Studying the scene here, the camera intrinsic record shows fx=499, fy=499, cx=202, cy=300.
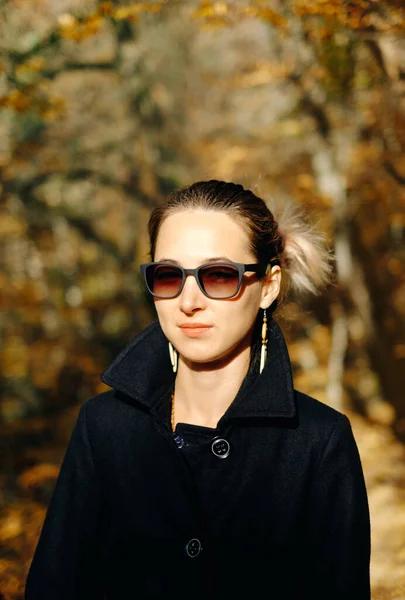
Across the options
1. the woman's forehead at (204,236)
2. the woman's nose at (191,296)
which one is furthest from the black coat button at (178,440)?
the woman's forehead at (204,236)

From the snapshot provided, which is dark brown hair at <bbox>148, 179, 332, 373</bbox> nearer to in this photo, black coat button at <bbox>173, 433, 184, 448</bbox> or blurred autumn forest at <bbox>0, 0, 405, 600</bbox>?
blurred autumn forest at <bbox>0, 0, 405, 600</bbox>

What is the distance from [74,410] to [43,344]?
3183 millimetres

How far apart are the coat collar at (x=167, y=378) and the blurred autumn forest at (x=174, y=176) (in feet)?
1.33

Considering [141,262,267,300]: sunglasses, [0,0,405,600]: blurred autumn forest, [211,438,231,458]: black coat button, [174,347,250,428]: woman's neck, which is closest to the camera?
[141,262,267,300]: sunglasses

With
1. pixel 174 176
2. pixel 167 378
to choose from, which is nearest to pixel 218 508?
pixel 167 378

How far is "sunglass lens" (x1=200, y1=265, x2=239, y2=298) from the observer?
176 centimetres

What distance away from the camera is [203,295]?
69.9 inches

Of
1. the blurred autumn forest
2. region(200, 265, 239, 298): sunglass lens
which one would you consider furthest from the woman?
the blurred autumn forest

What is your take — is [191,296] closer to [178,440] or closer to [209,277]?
[209,277]

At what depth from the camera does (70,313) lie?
11.7m

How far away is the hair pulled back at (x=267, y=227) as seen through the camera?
1.90m

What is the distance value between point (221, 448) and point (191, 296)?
1.92 feet

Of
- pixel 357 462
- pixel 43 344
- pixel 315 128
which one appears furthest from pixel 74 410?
pixel 357 462

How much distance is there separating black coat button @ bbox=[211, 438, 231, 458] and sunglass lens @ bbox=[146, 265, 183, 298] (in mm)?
574
